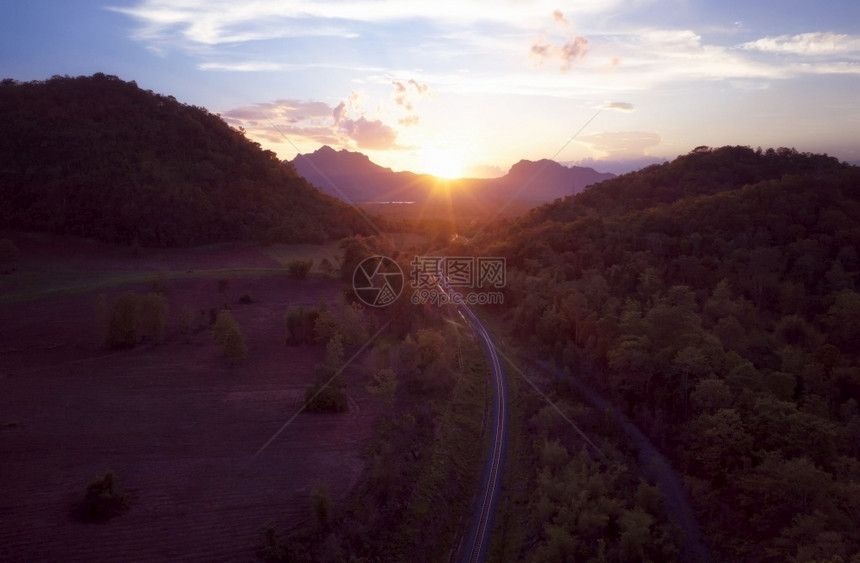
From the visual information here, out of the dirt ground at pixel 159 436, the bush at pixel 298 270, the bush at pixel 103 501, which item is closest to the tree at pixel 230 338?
the dirt ground at pixel 159 436

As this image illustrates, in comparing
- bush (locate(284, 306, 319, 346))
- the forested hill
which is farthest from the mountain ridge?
bush (locate(284, 306, 319, 346))

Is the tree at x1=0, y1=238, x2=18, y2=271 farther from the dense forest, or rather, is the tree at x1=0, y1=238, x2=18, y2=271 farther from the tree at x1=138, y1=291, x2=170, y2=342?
the dense forest

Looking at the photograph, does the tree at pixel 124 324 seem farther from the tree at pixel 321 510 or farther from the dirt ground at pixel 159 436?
the tree at pixel 321 510

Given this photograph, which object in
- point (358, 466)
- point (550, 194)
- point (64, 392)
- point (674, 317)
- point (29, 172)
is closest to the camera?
point (358, 466)

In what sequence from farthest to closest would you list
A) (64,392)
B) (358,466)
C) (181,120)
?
(181,120)
(64,392)
(358,466)

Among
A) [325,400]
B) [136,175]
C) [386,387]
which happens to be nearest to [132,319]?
[325,400]

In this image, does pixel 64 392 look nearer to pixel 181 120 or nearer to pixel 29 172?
pixel 29 172

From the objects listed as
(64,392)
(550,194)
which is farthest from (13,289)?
(550,194)
